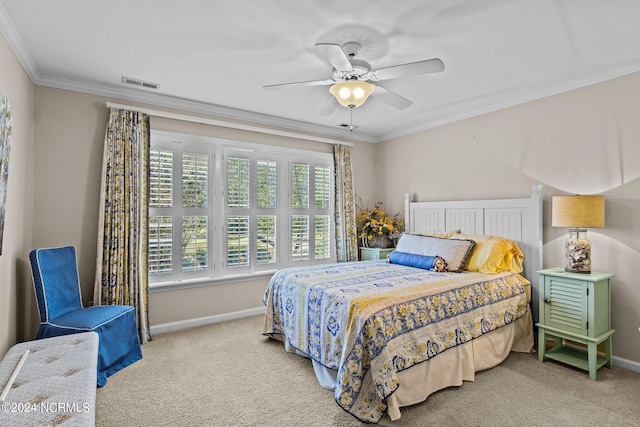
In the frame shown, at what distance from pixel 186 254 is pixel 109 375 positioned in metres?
1.47

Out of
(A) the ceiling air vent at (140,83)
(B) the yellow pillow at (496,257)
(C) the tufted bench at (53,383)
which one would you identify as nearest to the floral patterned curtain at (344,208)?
(B) the yellow pillow at (496,257)

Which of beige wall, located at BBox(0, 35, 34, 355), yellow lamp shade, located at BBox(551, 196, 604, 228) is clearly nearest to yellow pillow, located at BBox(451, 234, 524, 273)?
yellow lamp shade, located at BBox(551, 196, 604, 228)

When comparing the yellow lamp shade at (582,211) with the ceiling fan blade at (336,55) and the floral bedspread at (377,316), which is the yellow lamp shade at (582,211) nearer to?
the floral bedspread at (377,316)

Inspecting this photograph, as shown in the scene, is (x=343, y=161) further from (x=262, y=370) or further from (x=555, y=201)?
(x=262, y=370)

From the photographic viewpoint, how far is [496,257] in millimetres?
3396

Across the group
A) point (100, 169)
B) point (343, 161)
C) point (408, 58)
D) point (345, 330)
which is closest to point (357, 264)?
point (345, 330)

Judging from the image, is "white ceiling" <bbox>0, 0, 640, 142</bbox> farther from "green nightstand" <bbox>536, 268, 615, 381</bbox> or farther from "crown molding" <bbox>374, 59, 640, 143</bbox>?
"green nightstand" <bbox>536, 268, 615, 381</bbox>

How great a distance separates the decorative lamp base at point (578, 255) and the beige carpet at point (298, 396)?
863mm

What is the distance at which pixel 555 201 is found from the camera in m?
2.97

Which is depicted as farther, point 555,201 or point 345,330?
point 555,201

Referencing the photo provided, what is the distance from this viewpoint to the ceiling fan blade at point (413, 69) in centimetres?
216

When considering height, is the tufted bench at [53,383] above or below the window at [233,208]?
below

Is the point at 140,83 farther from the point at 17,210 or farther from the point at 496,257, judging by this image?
the point at 496,257

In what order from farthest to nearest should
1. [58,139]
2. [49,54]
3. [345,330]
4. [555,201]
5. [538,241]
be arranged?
1. [538,241]
2. [58,139]
3. [555,201]
4. [49,54]
5. [345,330]
